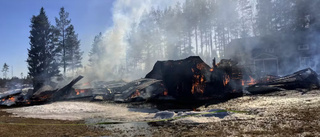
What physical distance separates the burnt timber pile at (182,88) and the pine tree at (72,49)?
21.6 metres

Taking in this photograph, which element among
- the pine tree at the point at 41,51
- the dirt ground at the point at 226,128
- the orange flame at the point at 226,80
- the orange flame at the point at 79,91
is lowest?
the dirt ground at the point at 226,128

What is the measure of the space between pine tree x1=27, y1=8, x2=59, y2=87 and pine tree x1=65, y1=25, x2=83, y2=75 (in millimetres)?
4879

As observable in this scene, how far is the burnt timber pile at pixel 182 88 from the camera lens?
14875 mm

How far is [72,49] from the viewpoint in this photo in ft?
142

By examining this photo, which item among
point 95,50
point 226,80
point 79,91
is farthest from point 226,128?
point 95,50

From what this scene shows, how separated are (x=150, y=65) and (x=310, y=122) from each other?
4575 centimetres

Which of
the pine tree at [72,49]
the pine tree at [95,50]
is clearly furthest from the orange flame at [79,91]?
the pine tree at [95,50]

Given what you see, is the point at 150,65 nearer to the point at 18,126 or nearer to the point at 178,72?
the point at 178,72

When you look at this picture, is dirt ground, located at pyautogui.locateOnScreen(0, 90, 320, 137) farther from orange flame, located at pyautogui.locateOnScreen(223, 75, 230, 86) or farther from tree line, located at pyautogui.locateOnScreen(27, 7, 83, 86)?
tree line, located at pyautogui.locateOnScreen(27, 7, 83, 86)

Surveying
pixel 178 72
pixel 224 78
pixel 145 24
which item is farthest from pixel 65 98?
pixel 145 24

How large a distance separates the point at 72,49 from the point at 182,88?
35.1 m

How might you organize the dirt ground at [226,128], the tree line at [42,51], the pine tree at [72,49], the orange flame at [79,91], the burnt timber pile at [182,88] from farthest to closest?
the pine tree at [72,49] → the tree line at [42,51] → the orange flame at [79,91] → the burnt timber pile at [182,88] → the dirt ground at [226,128]

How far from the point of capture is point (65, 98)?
17828 mm

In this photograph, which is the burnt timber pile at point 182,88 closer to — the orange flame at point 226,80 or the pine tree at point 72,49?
the orange flame at point 226,80
